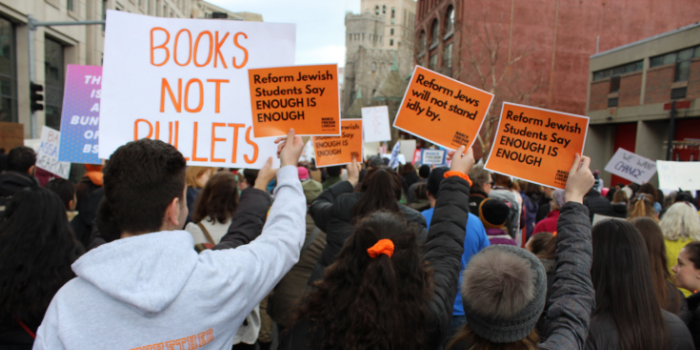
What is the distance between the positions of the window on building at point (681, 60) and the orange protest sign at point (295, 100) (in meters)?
23.4

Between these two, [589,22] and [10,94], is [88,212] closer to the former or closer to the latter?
[10,94]

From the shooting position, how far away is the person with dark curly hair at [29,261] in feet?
6.78

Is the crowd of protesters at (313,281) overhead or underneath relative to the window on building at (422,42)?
underneath

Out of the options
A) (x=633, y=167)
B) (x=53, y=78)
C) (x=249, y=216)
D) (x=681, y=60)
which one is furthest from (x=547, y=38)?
(x=249, y=216)

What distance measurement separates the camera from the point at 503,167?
270 centimetres

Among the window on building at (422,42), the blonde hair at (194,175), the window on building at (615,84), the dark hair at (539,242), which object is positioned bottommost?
the dark hair at (539,242)

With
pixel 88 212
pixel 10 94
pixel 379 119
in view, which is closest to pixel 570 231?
pixel 88 212

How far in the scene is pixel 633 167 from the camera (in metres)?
7.20

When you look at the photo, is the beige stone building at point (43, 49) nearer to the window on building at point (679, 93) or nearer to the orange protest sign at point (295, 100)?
the orange protest sign at point (295, 100)

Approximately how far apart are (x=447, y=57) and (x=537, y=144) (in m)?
36.3

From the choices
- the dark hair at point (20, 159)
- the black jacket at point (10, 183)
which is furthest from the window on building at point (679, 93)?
the black jacket at point (10, 183)

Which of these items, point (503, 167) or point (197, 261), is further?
point (503, 167)

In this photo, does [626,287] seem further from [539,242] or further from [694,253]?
[539,242]

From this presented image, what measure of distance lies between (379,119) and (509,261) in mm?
9012
